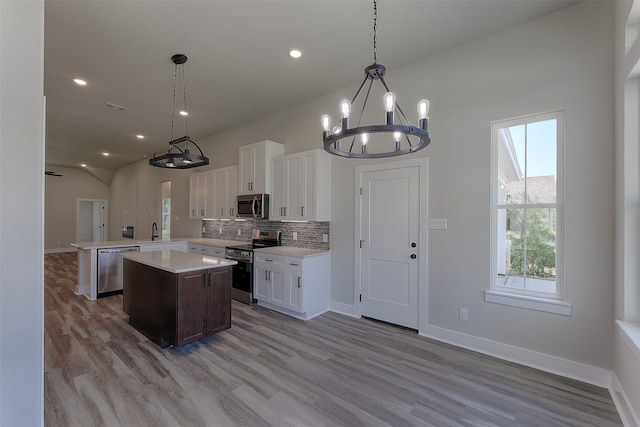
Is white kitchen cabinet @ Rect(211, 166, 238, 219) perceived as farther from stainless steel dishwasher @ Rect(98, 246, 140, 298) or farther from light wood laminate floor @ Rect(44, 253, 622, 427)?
light wood laminate floor @ Rect(44, 253, 622, 427)

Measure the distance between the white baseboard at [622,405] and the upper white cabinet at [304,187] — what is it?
10.8 feet

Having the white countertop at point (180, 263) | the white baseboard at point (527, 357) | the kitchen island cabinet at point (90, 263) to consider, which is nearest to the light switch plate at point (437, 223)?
the white baseboard at point (527, 357)

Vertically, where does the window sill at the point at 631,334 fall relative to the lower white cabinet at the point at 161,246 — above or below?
below

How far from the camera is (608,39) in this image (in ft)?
7.83

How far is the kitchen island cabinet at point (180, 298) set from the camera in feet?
9.61

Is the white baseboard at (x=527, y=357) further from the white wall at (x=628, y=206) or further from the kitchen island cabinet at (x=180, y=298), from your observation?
the kitchen island cabinet at (x=180, y=298)

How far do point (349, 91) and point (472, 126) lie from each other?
180 centimetres

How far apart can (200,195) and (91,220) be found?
804 cm

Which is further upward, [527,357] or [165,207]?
[165,207]

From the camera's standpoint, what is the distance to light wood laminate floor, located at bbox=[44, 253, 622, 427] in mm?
2033

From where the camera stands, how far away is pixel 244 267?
4660 mm

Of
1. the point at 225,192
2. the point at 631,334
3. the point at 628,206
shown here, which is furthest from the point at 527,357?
the point at 225,192

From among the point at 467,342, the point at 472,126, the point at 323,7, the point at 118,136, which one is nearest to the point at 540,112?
the point at 472,126

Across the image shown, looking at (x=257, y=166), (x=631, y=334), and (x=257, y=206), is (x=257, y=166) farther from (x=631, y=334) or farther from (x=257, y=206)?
(x=631, y=334)
